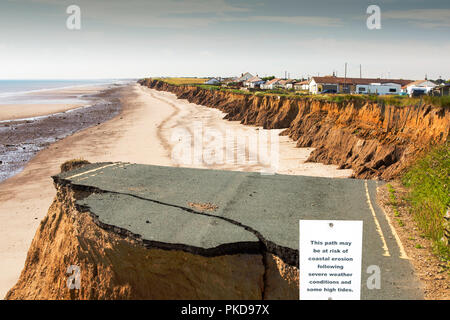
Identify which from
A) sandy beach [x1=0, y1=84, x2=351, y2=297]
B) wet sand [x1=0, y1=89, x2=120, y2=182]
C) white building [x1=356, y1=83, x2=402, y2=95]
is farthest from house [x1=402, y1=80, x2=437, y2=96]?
wet sand [x1=0, y1=89, x2=120, y2=182]

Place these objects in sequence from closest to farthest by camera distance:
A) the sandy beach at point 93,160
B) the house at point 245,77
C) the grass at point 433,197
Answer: the grass at point 433,197, the sandy beach at point 93,160, the house at point 245,77

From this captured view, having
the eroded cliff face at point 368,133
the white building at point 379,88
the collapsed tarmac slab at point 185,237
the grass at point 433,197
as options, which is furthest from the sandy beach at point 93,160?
the white building at point 379,88

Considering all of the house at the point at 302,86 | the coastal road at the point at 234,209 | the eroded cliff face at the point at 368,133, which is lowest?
the coastal road at the point at 234,209

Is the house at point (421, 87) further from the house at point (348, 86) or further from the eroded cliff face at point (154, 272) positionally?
the eroded cliff face at point (154, 272)

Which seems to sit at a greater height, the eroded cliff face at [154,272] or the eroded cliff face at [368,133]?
the eroded cliff face at [368,133]

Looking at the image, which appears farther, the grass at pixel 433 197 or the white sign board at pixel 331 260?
the grass at pixel 433 197

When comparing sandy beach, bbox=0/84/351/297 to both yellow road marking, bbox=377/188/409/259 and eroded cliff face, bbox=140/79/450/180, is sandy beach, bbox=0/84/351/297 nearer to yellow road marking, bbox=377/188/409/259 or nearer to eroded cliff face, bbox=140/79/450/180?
eroded cliff face, bbox=140/79/450/180

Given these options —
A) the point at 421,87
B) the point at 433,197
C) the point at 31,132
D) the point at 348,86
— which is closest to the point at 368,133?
the point at 433,197
